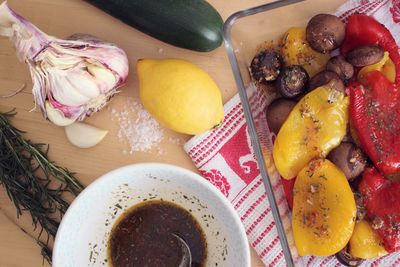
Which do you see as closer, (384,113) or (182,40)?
(384,113)

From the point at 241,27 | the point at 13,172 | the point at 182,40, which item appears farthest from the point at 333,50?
the point at 13,172

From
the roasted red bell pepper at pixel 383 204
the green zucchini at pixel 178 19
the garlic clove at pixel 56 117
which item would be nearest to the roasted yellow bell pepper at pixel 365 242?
the roasted red bell pepper at pixel 383 204

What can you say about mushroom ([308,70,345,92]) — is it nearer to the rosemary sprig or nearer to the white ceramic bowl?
the white ceramic bowl

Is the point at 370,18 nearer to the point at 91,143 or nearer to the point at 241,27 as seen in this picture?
the point at 241,27

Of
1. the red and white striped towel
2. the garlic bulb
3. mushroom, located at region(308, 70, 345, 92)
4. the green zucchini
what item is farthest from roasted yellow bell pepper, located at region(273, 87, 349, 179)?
A: the garlic bulb

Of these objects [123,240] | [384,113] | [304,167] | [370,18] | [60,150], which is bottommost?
[123,240]
